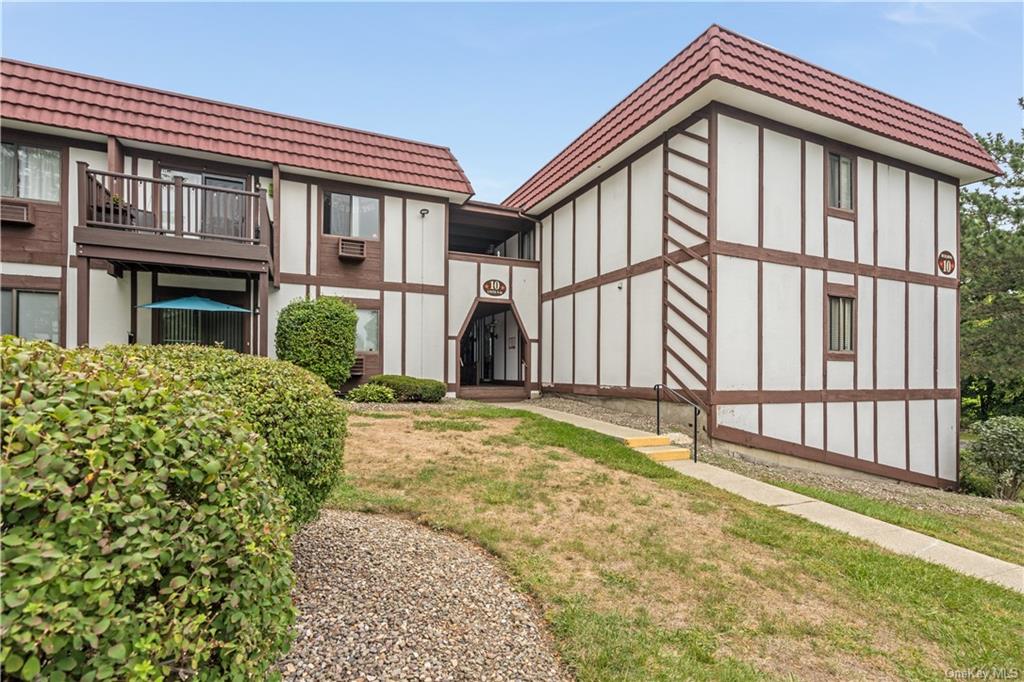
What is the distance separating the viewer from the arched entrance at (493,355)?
15305 millimetres

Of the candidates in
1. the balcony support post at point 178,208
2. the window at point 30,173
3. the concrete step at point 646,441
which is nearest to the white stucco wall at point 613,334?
the concrete step at point 646,441

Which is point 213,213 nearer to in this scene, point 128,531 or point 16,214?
point 16,214

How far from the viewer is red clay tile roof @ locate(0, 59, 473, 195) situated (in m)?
10.6

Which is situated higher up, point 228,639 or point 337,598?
point 228,639

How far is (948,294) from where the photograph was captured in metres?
→ 13.0

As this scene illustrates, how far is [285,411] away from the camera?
3.27 metres

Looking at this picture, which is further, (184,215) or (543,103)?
(543,103)

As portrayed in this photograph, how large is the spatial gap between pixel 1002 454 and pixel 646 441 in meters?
9.21

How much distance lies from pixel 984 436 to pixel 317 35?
57.8ft

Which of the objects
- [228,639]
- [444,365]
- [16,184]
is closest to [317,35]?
[16,184]

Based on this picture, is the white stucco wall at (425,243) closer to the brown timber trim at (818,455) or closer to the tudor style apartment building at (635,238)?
the tudor style apartment building at (635,238)

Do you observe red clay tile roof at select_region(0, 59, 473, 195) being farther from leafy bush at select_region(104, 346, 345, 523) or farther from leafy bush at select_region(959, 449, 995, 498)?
leafy bush at select_region(959, 449, 995, 498)

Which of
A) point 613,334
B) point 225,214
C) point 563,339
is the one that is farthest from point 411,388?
point 225,214

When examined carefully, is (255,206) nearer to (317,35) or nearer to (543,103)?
(317,35)
